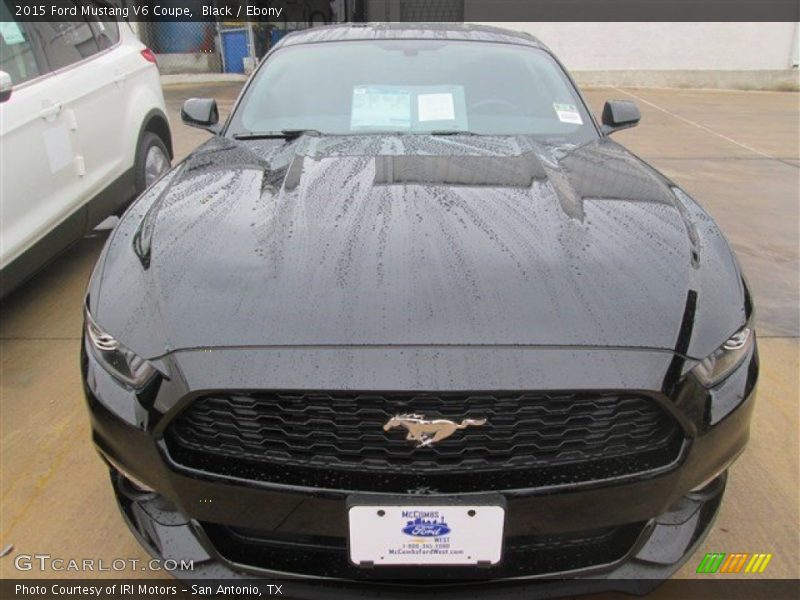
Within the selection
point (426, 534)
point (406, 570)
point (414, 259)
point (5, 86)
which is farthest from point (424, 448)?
point (5, 86)

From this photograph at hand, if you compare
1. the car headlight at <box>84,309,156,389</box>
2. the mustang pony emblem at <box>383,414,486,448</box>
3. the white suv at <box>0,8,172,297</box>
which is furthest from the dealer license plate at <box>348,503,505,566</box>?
the white suv at <box>0,8,172,297</box>

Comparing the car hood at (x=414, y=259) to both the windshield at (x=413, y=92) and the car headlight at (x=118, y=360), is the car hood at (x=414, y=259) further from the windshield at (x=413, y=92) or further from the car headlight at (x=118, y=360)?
the windshield at (x=413, y=92)

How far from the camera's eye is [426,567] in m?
1.65

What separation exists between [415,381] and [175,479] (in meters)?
0.61

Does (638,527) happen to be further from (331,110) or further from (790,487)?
(331,110)

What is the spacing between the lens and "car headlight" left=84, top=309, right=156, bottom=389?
168 cm

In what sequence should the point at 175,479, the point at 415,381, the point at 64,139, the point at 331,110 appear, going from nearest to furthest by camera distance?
the point at 415,381 → the point at 175,479 → the point at 331,110 → the point at 64,139

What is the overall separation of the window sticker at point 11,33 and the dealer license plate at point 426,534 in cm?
318

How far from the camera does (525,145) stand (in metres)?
2.75

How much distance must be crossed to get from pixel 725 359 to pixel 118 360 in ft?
4.88

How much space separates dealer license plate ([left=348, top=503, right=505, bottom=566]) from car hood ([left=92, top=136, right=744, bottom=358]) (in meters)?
0.37

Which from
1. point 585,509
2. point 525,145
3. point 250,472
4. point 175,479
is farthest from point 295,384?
point 525,145

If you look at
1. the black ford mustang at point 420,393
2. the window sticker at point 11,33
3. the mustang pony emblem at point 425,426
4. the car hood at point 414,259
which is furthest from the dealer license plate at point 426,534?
the window sticker at point 11,33

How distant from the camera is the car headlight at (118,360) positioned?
168cm
